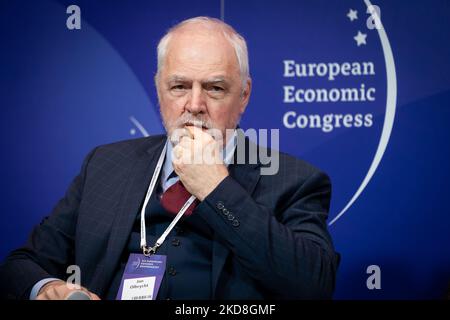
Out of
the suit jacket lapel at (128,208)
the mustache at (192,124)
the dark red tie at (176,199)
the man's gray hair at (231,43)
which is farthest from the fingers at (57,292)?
the man's gray hair at (231,43)

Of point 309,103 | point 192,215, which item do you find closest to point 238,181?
point 192,215

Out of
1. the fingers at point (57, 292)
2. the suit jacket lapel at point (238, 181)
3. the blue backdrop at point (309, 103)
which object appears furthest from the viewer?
the blue backdrop at point (309, 103)

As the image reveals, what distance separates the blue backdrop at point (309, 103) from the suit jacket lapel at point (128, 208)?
593 mm

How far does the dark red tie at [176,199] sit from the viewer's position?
87.0 inches

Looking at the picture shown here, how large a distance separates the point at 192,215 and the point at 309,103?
41.5 inches

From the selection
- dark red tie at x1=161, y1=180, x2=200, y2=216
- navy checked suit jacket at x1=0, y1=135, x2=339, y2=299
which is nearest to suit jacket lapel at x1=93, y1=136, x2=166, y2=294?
navy checked suit jacket at x1=0, y1=135, x2=339, y2=299

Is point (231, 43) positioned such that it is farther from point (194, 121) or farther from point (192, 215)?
point (192, 215)

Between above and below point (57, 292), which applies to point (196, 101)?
above

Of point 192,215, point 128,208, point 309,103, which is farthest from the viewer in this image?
point 309,103

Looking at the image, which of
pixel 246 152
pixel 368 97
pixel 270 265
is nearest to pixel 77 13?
pixel 246 152

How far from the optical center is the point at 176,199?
2246 mm

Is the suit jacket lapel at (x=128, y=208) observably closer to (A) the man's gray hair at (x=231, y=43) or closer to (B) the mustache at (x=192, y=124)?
(B) the mustache at (x=192, y=124)

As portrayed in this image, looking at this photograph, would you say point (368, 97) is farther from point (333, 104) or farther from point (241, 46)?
point (241, 46)
